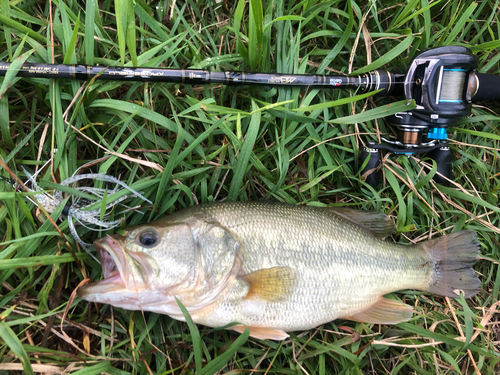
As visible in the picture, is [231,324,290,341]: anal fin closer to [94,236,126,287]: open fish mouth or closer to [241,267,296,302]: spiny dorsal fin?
[241,267,296,302]: spiny dorsal fin

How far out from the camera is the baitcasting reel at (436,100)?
2211mm

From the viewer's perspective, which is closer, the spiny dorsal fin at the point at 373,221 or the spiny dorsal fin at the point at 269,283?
the spiny dorsal fin at the point at 269,283

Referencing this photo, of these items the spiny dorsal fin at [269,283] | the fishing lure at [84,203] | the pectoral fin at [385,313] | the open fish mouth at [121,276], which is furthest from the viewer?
the pectoral fin at [385,313]

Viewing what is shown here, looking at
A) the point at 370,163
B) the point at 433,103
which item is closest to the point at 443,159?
the point at 433,103

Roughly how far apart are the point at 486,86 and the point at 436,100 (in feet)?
1.61

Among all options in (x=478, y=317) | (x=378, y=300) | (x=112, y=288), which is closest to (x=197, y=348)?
(x=112, y=288)

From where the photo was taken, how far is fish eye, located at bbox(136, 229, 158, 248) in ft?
5.83

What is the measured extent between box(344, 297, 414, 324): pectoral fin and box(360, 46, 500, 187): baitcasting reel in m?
0.92

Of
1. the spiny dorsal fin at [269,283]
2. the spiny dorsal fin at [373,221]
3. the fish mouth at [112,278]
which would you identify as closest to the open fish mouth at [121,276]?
the fish mouth at [112,278]

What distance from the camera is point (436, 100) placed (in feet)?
7.34

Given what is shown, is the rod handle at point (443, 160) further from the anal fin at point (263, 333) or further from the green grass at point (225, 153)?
the anal fin at point (263, 333)

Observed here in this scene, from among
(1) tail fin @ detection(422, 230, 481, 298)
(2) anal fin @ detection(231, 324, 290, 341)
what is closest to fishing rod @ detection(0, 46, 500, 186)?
(1) tail fin @ detection(422, 230, 481, 298)

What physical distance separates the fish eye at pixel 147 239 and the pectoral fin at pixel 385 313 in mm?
1475

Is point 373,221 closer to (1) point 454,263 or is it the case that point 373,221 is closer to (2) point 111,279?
(1) point 454,263
